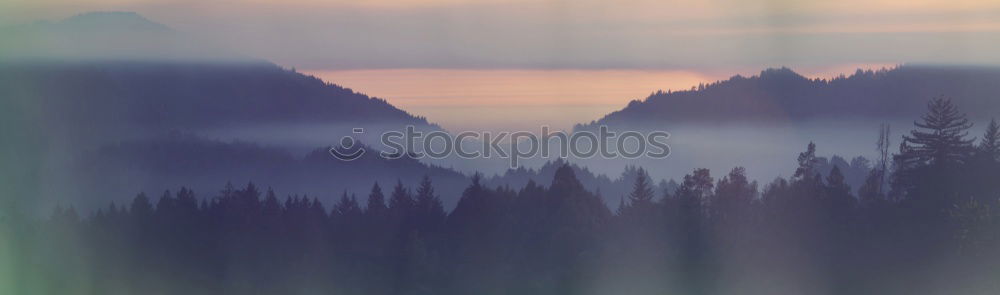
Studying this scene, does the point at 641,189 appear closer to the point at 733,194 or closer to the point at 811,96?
the point at 733,194

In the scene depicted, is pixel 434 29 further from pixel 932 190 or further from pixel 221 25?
pixel 932 190

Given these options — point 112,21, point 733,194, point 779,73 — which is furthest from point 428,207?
point 779,73

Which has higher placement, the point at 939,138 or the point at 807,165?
the point at 939,138

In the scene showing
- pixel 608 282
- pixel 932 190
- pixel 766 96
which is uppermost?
pixel 766 96

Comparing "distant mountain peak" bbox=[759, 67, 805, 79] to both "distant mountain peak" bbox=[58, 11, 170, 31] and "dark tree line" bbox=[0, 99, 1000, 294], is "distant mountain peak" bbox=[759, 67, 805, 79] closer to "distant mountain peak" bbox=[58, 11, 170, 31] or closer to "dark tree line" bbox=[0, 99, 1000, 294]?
"dark tree line" bbox=[0, 99, 1000, 294]

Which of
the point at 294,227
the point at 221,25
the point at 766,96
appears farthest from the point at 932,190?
the point at 221,25

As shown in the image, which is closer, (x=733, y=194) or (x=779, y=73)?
(x=779, y=73)
